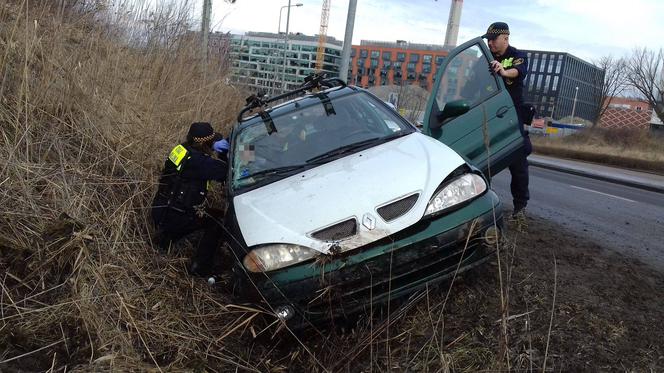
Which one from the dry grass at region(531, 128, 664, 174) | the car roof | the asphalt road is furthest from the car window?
the dry grass at region(531, 128, 664, 174)

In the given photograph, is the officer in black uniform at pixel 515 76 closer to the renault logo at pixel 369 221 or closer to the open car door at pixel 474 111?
the open car door at pixel 474 111

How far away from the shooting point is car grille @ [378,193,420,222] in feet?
10.1

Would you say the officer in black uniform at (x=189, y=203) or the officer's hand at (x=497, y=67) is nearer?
the officer in black uniform at (x=189, y=203)

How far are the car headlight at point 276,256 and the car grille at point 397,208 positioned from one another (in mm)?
473

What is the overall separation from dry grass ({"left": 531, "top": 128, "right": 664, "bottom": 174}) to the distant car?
18778 millimetres

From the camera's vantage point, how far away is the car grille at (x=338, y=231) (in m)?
2.99

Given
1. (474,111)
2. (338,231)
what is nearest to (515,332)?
(338,231)

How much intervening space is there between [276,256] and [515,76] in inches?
127

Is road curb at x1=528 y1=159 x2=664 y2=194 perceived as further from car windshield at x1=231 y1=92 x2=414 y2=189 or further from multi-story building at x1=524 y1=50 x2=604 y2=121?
multi-story building at x1=524 y1=50 x2=604 y2=121

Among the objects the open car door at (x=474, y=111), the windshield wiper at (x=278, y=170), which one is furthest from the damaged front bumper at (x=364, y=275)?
the open car door at (x=474, y=111)

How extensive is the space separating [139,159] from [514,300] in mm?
3447

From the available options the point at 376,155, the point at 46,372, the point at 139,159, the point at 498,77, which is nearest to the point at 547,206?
the point at 498,77

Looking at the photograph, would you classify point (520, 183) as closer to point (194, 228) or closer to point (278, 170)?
point (278, 170)

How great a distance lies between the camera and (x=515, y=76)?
5.01 m
